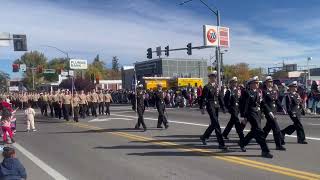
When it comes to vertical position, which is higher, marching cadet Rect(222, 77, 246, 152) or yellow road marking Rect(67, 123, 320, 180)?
marching cadet Rect(222, 77, 246, 152)

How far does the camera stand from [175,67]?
4119 inches

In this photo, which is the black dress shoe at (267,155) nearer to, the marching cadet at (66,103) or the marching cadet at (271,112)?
the marching cadet at (271,112)

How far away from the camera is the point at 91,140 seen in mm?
16547

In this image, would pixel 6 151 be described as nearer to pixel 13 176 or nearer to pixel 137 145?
pixel 13 176

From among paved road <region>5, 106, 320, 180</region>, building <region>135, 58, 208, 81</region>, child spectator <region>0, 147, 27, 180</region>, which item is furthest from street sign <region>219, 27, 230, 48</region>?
child spectator <region>0, 147, 27, 180</region>

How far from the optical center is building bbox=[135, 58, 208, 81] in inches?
3508

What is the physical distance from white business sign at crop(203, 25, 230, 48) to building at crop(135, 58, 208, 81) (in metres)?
38.5

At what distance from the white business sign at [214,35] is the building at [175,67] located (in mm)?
38456

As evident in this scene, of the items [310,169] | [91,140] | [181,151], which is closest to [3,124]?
[91,140]

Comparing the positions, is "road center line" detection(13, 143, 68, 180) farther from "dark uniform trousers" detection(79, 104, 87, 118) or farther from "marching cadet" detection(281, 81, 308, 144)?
"dark uniform trousers" detection(79, 104, 87, 118)

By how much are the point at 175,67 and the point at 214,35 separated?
5843 cm

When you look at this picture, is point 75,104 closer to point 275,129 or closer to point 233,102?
point 233,102

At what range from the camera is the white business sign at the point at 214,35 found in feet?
150

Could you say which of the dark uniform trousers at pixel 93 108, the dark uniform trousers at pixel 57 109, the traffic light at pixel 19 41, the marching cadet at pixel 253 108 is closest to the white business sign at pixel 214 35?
the traffic light at pixel 19 41
